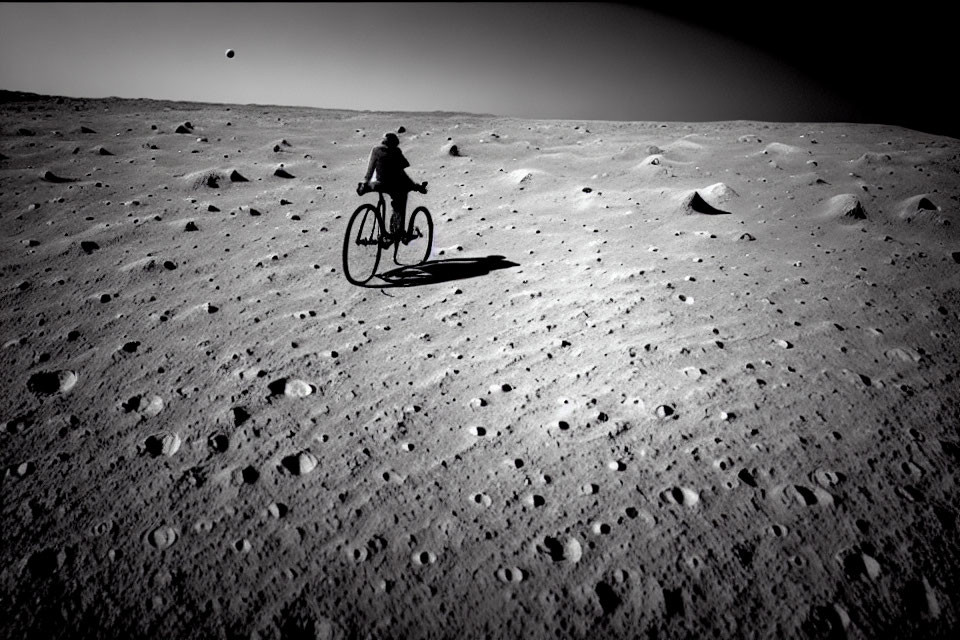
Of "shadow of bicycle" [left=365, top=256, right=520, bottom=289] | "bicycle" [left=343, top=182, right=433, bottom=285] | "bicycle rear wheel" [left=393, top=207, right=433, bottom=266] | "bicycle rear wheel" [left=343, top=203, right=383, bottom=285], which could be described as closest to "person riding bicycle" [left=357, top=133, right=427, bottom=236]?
"bicycle" [left=343, top=182, right=433, bottom=285]

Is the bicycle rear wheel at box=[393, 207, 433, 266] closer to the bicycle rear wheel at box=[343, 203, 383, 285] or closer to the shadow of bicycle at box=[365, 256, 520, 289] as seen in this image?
the shadow of bicycle at box=[365, 256, 520, 289]

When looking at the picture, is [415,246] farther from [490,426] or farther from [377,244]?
[490,426]

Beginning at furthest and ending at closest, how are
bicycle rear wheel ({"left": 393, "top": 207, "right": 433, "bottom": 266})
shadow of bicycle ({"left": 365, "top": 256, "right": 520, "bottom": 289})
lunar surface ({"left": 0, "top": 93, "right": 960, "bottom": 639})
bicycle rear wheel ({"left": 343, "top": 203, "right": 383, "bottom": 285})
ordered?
bicycle rear wheel ({"left": 393, "top": 207, "right": 433, "bottom": 266}) < shadow of bicycle ({"left": 365, "top": 256, "right": 520, "bottom": 289}) < bicycle rear wheel ({"left": 343, "top": 203, "right": 383, "bottom": 285}) < lunar surface ({"left": 0, "top": 93, "right": 960, "bottom": 639})

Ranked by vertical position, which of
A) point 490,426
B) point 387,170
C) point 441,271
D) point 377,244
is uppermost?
point 387,170

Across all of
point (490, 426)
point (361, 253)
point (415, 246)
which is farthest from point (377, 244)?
point (490, 426)

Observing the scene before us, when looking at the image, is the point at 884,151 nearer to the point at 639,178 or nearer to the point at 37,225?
the point at 639,178

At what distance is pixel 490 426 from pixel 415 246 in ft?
11.3

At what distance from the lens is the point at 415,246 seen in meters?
5.65

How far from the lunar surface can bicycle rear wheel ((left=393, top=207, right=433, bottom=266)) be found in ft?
0.86

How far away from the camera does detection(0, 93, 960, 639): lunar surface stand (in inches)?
73.4

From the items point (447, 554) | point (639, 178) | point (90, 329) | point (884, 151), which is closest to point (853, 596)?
point (447, 554)

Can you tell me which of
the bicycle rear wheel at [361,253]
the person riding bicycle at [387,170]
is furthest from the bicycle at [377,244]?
the person riding bicycle at [387,170]

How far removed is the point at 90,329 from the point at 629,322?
4.35 metres

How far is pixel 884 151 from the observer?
28.0 feet
